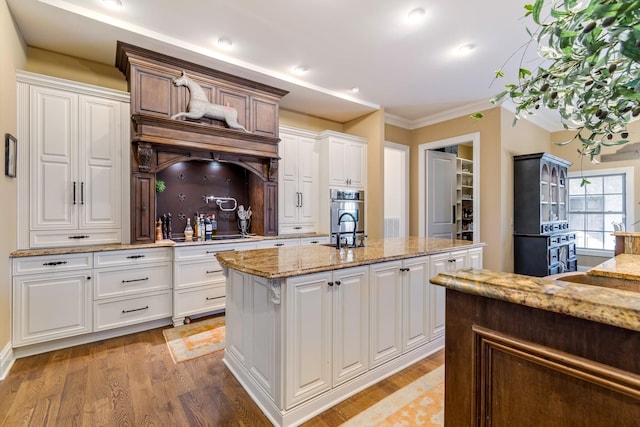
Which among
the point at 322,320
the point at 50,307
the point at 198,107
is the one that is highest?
the point at 198,107

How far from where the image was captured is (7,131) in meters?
2.33

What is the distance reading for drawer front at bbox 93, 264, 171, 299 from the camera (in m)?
2.80

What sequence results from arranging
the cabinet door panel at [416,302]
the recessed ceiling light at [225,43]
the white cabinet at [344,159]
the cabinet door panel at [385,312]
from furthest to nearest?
the white cabinet at [344,159] → the recessed ceiling light at [225,43] → the cabinet door panel at [416,302] → the cabinet door panel at [385,312]

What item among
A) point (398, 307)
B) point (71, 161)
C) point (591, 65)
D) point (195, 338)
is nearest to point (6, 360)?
Result: point (195, 338)

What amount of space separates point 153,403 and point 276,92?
3.56m

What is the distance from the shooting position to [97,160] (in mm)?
2939

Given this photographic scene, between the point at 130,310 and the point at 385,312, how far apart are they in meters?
2.52

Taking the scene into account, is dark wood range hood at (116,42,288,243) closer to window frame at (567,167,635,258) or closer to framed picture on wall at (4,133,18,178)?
framed picture on wall at (4,133,18,178)

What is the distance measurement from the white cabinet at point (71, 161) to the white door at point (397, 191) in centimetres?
406

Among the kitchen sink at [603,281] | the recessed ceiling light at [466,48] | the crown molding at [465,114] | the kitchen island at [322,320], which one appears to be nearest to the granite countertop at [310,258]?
the kitchen island at [322,320]

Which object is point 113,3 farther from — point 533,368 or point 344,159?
point 533,368

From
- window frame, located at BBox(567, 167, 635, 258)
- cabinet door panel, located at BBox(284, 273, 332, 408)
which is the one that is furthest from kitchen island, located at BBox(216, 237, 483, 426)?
window frame, located at BBox(567, 167, 635, 258)

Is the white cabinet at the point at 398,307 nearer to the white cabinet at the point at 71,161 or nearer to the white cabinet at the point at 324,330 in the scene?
the white cabinet at the point at 324,330

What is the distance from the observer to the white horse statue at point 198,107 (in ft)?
10.6
